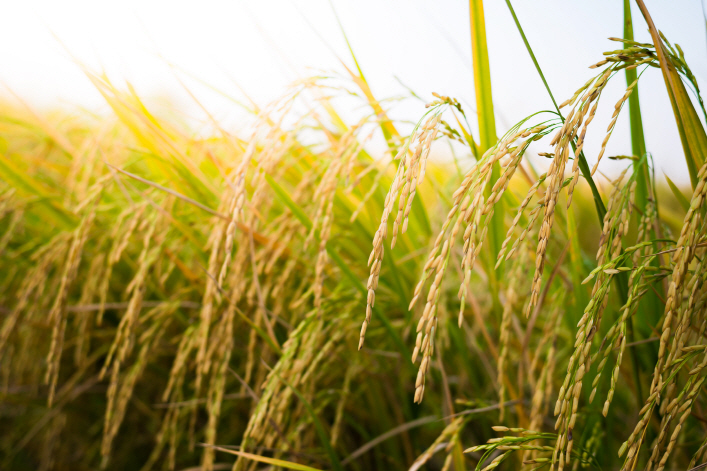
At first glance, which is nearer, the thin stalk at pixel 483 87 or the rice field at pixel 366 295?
the rice field at pixel 366 295

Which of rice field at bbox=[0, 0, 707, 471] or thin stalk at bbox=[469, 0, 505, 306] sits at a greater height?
thin stalk at bbox=[469, 0, 505, 306]

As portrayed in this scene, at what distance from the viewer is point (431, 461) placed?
1183mm

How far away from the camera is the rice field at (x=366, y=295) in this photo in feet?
1.85

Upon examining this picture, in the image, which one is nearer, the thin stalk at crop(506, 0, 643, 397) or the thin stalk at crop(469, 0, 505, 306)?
the thin stalk at crop(506, 0, 643, 397)

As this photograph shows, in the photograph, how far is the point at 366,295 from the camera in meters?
0.97

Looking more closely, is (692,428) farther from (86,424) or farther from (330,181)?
(86,424)

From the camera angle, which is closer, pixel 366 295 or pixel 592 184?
pixel 592 184

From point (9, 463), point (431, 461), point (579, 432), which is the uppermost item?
point (579, 432)

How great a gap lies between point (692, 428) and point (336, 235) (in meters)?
0.91

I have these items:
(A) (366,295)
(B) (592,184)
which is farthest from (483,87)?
(A) (366,295)

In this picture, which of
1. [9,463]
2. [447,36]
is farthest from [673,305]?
[9,463]

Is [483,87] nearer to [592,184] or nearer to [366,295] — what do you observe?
[592,184]

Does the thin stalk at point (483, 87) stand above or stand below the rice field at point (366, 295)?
above

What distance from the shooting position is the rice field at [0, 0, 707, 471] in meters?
0.56
